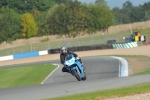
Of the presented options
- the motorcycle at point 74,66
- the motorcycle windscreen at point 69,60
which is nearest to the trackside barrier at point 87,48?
the motorcycle at point 74,66

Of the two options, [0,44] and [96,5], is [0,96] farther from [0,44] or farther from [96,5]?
[96,5]

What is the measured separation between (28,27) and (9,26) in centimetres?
373

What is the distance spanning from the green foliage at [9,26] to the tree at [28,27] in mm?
1119

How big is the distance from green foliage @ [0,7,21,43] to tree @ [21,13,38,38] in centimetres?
112

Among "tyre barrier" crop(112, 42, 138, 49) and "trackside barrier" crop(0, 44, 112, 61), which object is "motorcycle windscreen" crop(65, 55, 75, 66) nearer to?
"tyre barrier" crop(112, 42, 138, 49)

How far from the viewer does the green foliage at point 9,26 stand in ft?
307

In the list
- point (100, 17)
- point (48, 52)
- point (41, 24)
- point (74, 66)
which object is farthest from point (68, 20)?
point (74, 66)

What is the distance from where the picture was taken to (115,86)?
1466 centimetres

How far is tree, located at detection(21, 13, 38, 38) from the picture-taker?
96.8 m

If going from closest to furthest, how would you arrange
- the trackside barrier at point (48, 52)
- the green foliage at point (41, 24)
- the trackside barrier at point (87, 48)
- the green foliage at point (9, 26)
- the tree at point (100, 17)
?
the trackside barrier at point (87, 48), the trackside barrier at point (48, 52), the green foliage at point (9, 26), the tree at point (100, 17), the green foliage at point (41, 24)

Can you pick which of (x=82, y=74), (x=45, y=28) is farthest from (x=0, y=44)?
(x=82, y=74)

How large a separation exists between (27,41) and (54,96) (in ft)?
263

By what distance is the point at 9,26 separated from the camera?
316 feet

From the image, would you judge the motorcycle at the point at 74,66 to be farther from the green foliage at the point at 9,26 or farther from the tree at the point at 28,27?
the tree at the point at 28,27
